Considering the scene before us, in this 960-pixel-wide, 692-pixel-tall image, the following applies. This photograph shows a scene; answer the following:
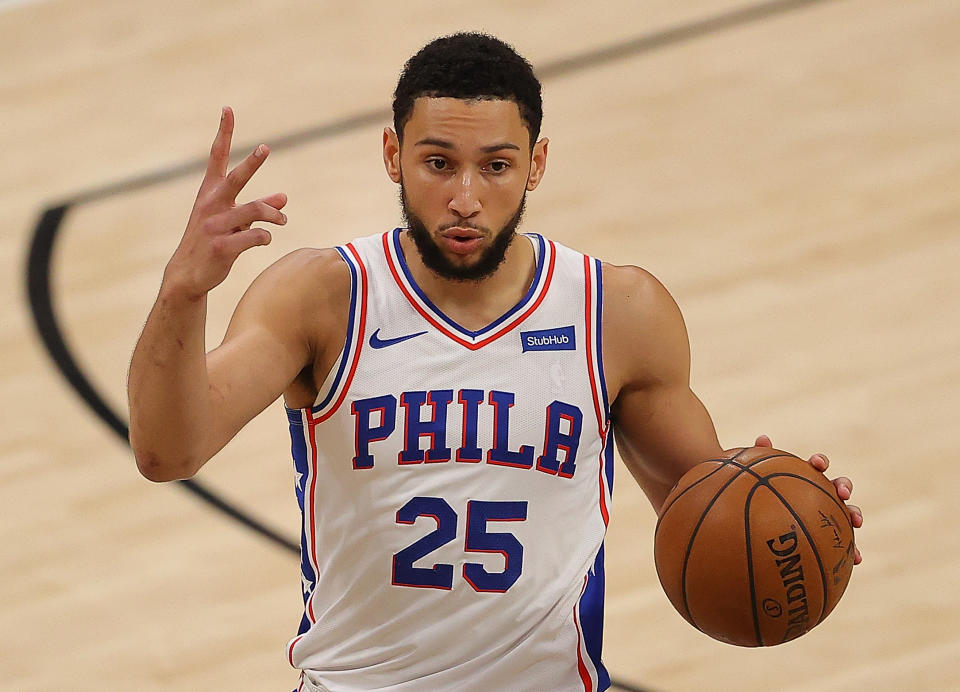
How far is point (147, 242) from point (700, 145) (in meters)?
3.08

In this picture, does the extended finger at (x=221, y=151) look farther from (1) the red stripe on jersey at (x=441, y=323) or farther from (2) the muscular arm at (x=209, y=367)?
(1) the red stripe on jersey at (x=441, y=323)

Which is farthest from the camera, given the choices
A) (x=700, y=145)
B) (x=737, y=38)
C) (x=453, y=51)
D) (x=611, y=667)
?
(x=737, y=38)

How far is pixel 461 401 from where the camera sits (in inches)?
143

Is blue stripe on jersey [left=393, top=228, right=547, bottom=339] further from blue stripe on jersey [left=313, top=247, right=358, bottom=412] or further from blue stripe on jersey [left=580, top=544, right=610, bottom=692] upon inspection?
blue stripe on jersey [left=580, top=544, right=610, bottom=692]

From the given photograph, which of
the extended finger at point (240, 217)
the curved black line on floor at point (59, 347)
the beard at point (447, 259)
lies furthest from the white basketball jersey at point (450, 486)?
the curved black line on floor at point (59, 347)

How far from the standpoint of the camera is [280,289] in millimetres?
3611

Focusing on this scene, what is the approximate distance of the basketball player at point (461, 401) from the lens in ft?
11.5

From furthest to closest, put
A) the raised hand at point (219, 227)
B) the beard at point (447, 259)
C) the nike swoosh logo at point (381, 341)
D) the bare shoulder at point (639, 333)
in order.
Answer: the bare shoulder at point (639, 333)
the nike swoosh logo at point (381, 341)
the beard at point (447, 259)
the raised hand at point (219, 227)

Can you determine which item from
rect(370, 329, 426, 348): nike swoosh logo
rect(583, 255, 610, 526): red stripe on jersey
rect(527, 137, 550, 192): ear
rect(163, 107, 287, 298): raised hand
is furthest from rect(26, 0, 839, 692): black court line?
rect(163, 107, 287, 298): raised hand

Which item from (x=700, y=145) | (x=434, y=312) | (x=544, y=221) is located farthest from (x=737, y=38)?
(x=434, y=312)

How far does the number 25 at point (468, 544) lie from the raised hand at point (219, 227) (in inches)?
32.4

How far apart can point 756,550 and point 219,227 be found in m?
1.42

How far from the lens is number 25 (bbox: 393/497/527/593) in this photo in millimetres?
3598

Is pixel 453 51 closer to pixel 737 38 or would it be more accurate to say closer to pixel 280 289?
pixel 280 289
